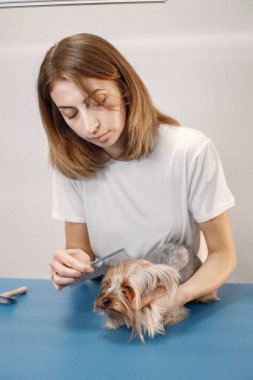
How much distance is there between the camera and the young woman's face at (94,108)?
4.65 feet

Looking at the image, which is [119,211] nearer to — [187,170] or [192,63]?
[187,170]

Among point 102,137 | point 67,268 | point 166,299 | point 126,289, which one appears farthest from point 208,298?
point 102,137

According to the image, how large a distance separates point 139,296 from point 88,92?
0.59m

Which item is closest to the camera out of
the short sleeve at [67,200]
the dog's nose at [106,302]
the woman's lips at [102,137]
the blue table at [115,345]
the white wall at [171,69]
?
the blue table at [115,345]

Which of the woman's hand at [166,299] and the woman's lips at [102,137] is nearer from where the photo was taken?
the woman's hand at [166,299]

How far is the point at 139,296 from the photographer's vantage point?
1232mm

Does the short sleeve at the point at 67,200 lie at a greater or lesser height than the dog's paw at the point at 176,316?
greater

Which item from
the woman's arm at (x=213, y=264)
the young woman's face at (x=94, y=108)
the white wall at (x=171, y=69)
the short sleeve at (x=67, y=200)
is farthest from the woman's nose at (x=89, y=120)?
the white wall at (x=171, y=69)

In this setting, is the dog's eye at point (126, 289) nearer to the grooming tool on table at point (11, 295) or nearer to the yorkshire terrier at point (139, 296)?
the yorkshire terrier at point (139, 296)

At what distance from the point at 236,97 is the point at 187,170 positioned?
989mm

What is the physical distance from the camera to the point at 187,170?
1575 millimetres

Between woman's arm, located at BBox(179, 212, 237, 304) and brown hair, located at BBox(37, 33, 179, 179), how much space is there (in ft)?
1.06

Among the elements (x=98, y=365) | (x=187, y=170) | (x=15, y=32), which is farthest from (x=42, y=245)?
(x=98, y=365)

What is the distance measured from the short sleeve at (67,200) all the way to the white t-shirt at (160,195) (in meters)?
0.04
